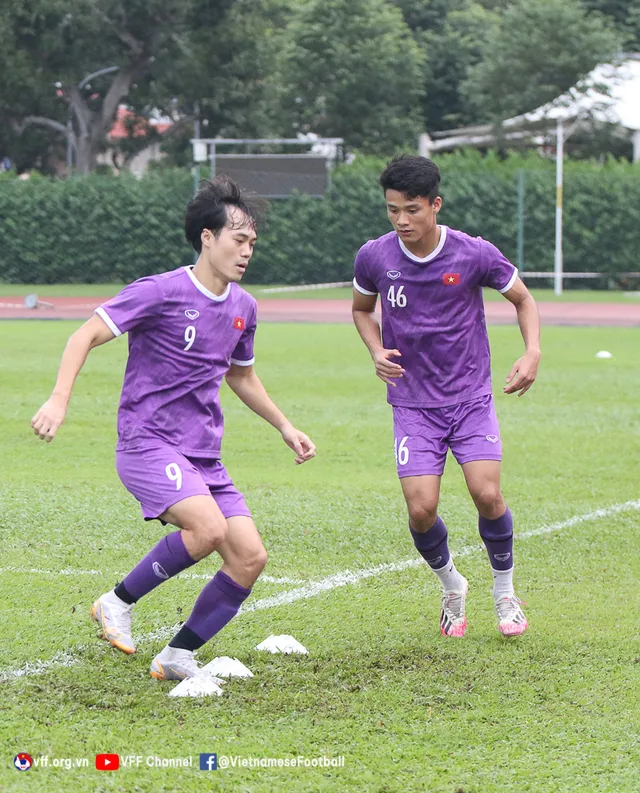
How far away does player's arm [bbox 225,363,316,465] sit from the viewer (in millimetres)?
5203

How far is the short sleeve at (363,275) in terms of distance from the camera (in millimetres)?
5785

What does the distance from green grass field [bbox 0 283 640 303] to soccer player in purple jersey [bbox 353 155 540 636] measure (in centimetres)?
2286

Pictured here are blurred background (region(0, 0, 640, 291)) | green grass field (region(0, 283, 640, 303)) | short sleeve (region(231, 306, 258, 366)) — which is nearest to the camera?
short sleeve (region(231, 306, 258, 366))

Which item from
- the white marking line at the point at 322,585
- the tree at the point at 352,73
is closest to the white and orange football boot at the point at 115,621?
the white marking line at the point at 322,585

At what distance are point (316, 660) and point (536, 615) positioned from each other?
1.25 m

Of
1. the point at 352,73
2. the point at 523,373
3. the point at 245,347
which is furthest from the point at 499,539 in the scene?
the point at 352,73

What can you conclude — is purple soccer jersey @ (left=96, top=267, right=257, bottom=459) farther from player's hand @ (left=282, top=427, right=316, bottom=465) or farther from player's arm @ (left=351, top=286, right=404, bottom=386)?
player's arm @ (left=351, top=286, right=404, bottom=386)

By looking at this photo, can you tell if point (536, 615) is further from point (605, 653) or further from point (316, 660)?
point (316, 660)

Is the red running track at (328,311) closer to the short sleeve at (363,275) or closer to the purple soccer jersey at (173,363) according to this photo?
the short sleeve at (363,275)

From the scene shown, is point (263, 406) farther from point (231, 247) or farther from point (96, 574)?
point (96, 574)

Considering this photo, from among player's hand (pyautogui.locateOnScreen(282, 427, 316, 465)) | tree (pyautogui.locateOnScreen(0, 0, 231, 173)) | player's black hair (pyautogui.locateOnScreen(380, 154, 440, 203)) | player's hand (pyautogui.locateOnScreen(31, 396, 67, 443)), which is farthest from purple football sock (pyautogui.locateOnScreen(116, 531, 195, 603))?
tree (pyautogui.locateOnScreen(0, 0, 231, 173))

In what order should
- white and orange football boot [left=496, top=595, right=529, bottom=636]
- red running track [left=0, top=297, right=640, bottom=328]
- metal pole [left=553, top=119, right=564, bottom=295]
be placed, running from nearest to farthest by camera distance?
white and orange football boot [left=496, top=595, right=529, bottom=636]
red running track [left=0, top=297, right=640, bottom=328]
metal pole [left=553, top=119, right=564, bottom=295]

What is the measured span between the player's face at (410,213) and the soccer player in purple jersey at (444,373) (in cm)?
1

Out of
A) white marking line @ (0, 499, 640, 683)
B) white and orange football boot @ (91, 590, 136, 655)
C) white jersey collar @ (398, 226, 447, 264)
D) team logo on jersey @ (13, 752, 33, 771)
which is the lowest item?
white marking line @ (0, 499, 640, 683)
